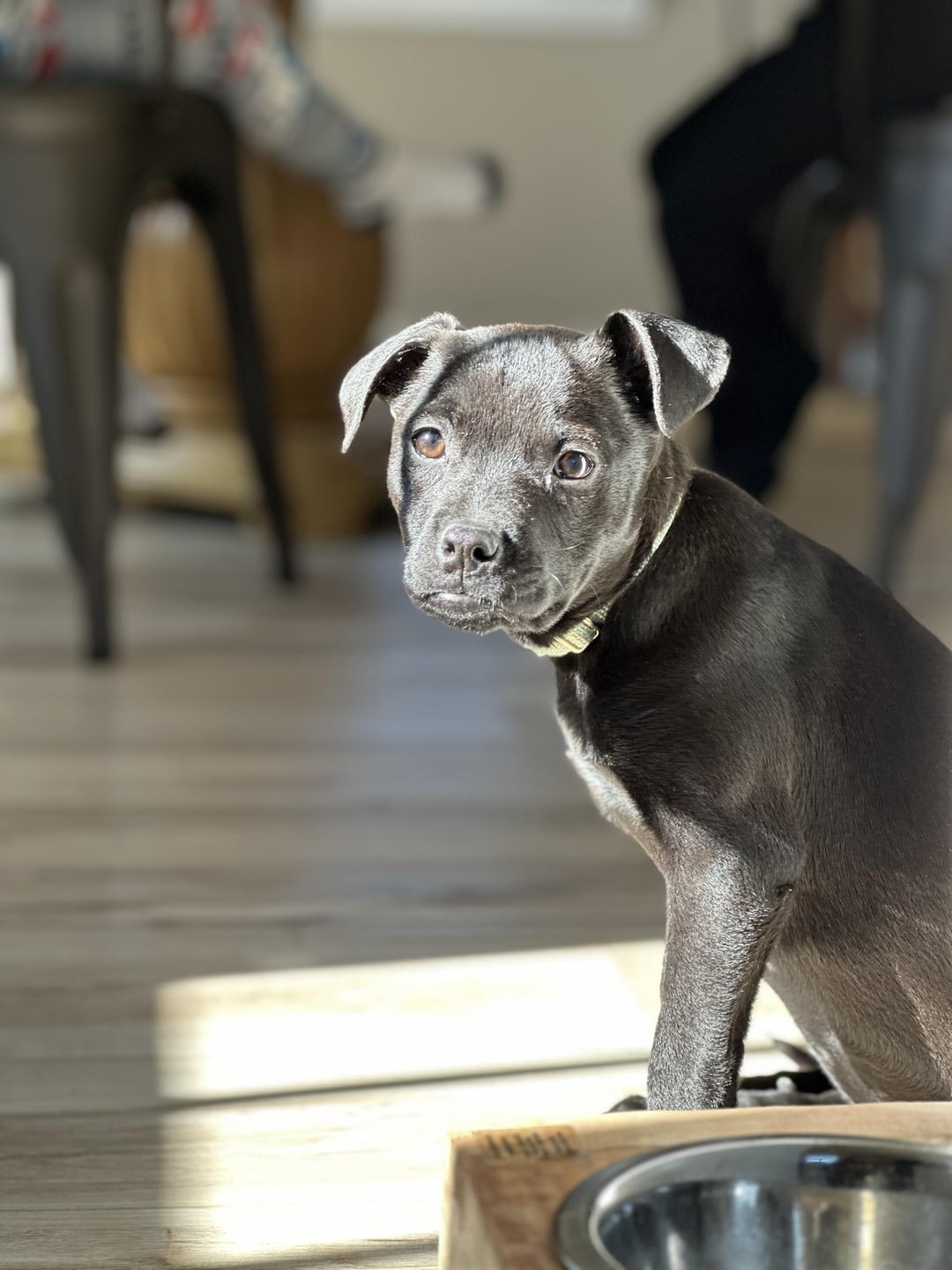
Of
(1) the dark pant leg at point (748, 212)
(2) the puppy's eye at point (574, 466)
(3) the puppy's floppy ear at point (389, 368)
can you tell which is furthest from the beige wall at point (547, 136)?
(2) the puppy's eye at point (574, 466)

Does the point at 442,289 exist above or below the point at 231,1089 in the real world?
below

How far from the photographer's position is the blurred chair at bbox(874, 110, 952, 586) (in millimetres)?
2219

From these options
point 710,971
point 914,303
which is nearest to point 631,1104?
point 710,971

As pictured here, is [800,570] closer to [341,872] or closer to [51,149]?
[341,872]

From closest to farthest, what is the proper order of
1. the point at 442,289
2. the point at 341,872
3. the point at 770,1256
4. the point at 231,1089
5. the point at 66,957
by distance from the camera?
the point at 770,1256, the point at 231,1089, the point at 66,957, the point at 341,872, the point at 442,289

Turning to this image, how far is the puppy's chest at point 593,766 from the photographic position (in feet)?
3.07

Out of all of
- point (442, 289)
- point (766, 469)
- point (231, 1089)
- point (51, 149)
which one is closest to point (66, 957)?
point (231, 1089)

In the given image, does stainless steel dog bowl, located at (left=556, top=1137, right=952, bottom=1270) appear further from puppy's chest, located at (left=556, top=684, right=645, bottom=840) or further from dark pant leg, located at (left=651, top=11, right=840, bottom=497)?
dark pant leg, located at (left=651, top=11, right=840, bottom=497)

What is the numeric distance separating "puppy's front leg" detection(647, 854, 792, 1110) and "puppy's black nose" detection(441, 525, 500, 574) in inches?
8.2

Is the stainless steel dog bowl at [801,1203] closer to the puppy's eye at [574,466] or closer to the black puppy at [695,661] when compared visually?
the black puppy at [695,661]

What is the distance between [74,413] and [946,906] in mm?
1640

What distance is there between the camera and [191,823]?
71.1 inches

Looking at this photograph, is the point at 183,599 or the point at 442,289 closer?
the point at 183,599

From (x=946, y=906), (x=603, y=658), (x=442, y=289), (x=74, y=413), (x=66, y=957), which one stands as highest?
(x=603, y=658)
